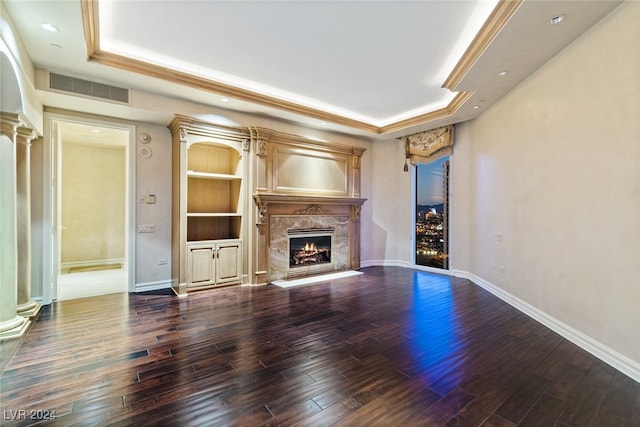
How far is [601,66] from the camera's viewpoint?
270cm

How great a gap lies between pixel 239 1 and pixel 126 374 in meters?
3.45

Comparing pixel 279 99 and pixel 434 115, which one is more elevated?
pixel 279 99

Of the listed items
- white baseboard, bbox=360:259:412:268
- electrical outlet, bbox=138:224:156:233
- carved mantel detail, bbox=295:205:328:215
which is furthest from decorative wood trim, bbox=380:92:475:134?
electrical outlet, bbox=138:224:156:233

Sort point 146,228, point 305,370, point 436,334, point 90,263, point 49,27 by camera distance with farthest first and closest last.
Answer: point 90,263, point 146,228, point 436,334, point 49,27, point 305,370

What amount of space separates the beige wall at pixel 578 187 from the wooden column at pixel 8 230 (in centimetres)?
577

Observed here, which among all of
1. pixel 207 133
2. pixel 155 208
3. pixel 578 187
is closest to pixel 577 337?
pixel 578 187

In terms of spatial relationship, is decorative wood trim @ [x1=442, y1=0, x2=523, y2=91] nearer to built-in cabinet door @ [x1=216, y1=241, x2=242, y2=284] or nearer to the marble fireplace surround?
the marble fireplace surround

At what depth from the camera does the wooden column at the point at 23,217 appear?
133 inches

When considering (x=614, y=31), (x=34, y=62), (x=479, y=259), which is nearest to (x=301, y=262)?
(x=479, y=259)

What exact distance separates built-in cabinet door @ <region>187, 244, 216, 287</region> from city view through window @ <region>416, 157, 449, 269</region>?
177 inches

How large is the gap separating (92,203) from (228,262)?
4.19 metres

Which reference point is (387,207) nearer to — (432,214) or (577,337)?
(432,214)

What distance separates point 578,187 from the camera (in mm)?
2984

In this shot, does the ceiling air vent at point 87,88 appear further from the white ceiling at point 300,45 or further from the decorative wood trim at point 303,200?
the decorative wood trim at point 303,200
